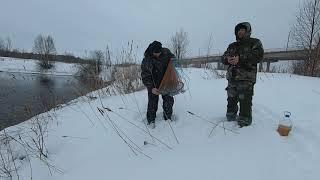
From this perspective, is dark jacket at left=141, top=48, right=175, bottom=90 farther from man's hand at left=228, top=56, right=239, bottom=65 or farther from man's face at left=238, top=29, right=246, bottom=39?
man's face at left=238, top=29, right=246, bottom=39

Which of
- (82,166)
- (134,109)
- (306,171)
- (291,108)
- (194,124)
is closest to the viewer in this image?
(306,171)

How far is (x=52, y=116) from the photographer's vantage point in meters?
7.25

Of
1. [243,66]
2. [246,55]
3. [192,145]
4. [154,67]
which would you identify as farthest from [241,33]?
[192,145]

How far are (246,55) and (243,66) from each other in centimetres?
17

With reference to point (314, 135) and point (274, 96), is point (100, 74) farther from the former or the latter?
point (314, 135)

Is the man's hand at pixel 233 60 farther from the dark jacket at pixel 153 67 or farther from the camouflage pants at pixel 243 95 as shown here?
the dark jacket at pixel 153 67

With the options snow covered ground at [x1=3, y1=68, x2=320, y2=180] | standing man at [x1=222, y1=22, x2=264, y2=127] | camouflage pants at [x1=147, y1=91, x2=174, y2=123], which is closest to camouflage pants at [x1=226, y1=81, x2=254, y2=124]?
standing man at [x1=222, y1=22, x2=264, y2=127]

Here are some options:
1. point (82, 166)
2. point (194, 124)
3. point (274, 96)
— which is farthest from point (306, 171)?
point (274, 96)

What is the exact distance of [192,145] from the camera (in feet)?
14.1

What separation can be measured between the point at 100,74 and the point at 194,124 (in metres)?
4.84

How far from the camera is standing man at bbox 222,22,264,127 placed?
425 centimetres

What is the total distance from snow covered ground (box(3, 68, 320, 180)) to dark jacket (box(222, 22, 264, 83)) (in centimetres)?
75

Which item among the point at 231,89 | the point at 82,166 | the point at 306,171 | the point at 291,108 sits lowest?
the point at 82,166

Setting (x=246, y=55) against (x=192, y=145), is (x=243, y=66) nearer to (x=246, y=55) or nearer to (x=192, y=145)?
(x=246, y=55)
